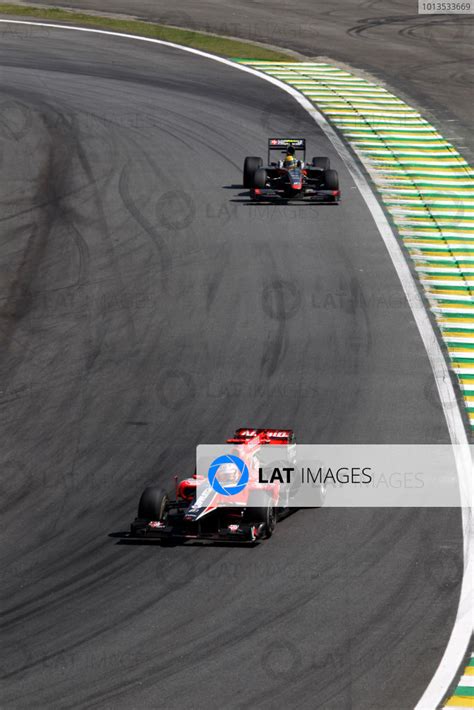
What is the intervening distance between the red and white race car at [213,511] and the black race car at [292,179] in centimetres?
1392

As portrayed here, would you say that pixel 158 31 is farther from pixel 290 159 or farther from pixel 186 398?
pixel 186 398

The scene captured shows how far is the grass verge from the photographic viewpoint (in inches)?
1786

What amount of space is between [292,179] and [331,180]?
91cm

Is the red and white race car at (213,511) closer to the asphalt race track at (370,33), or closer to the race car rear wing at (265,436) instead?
the race car rear wing at (265,436)

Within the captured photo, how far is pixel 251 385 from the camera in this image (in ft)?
76.7

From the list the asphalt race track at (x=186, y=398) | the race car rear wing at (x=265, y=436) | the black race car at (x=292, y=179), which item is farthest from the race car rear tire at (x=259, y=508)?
the black race car at (x=292, y=179)

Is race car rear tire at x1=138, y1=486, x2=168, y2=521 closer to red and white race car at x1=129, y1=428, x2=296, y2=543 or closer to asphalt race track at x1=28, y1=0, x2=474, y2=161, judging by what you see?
red and white race car at x1=129, y1=428, x2=296, y2=543

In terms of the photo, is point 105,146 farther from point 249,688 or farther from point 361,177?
point 249,688

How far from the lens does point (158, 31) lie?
1891 inches

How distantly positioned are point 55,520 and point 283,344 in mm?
7321

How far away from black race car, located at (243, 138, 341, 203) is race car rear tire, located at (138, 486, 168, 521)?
48.2 feet

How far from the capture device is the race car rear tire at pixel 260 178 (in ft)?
105

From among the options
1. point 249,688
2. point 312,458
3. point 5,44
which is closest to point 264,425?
point 312,458

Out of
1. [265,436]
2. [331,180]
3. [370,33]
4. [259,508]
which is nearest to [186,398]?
[265,436]
